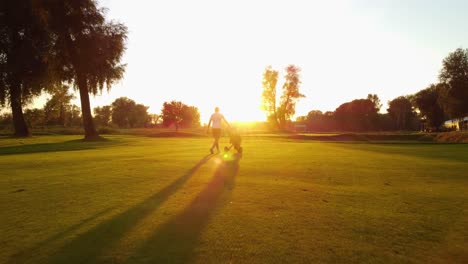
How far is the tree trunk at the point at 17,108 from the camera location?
28992 mm

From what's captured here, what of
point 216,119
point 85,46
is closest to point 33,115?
point 85,46

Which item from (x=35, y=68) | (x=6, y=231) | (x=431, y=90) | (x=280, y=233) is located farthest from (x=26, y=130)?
(x=431, y=90)

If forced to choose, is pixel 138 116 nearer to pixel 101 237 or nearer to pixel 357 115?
pixel 357 115

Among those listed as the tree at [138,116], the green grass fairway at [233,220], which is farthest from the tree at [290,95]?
the tree at [138,116]

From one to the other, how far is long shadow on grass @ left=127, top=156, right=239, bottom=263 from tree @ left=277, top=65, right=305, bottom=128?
217 ft

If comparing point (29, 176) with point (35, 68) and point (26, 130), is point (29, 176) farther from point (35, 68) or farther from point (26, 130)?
point (26, 130)

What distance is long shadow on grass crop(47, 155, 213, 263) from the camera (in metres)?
3.05

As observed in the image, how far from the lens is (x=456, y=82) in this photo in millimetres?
42406

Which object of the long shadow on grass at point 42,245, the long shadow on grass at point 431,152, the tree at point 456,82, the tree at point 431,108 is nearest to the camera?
the long shadow on grass at point 42,245

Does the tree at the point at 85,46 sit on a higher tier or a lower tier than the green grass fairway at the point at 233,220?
higher

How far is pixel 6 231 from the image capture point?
3799mm

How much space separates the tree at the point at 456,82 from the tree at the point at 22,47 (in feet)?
166

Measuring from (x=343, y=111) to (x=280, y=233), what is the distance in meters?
109

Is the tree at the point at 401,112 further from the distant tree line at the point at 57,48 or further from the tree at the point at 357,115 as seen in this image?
the distant tree line at the point at 57,48
